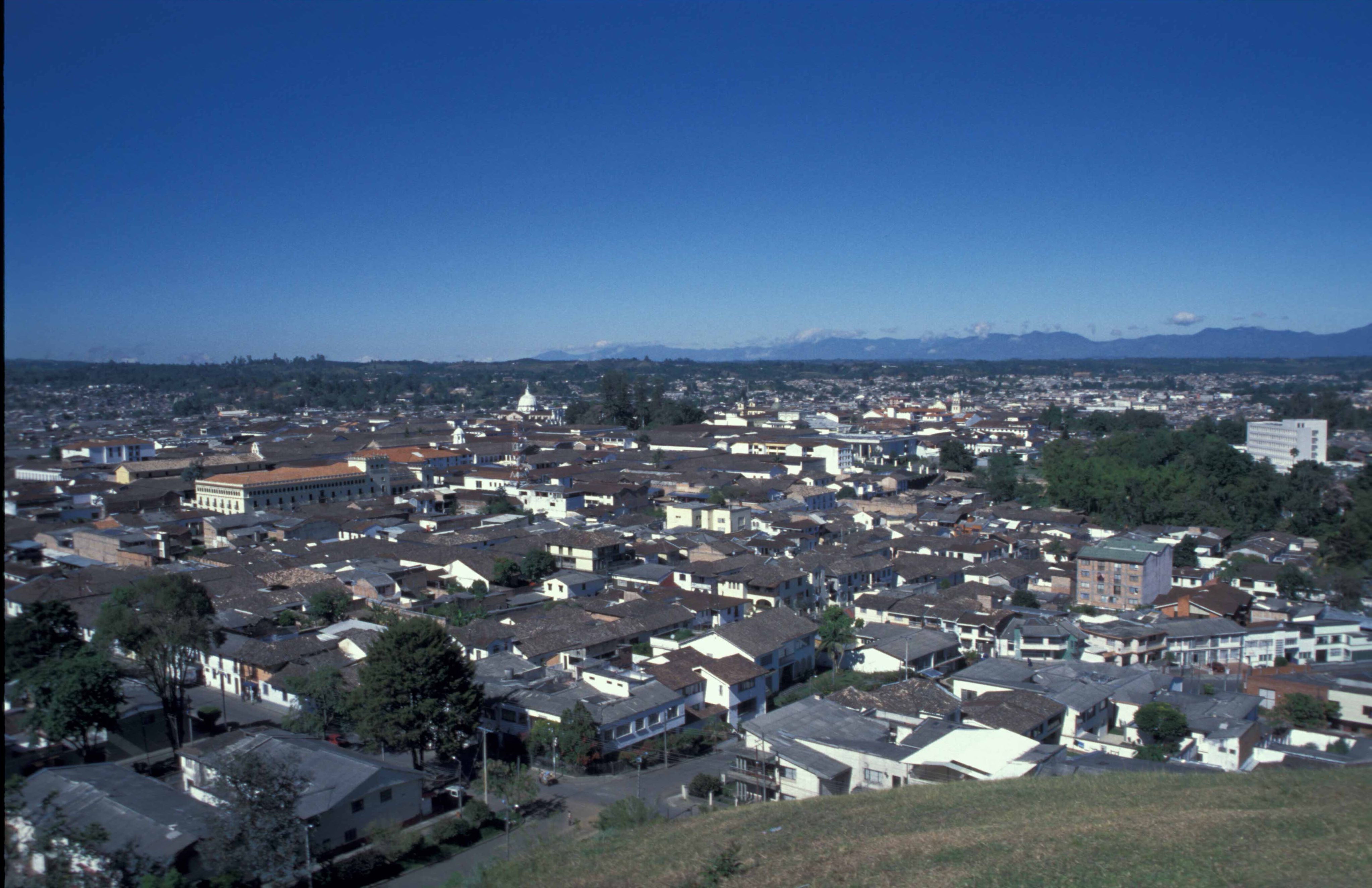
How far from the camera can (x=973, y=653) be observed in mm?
12336

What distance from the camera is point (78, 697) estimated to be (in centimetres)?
770

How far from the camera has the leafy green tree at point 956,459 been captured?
2955cm

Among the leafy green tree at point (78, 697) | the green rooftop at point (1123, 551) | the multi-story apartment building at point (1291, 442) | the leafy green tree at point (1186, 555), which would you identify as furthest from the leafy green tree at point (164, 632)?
the multi-story apartment building at point (1291, 442)

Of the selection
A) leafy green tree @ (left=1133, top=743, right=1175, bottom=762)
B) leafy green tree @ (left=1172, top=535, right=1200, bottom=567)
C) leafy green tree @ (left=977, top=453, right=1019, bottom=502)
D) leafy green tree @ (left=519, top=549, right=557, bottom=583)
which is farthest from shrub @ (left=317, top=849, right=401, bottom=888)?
leafy green tree @ (left=977, top=453, right=1019, bottom=502)

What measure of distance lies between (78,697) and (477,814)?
3.52 metres

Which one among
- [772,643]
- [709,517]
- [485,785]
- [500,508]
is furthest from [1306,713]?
[500,508]

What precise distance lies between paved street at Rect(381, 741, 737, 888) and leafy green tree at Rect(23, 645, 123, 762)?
3.22 meters

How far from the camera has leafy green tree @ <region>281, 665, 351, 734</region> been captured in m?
8.64

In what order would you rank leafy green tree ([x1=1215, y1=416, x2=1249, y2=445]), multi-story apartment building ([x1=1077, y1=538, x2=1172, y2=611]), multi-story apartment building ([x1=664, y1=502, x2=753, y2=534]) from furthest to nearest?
leafy green tree ([x1=1215, y1=416, x2=1249, y2=445]) → multi-story apartment building ([x1=664, y1=502, x2=753, y2=534]) → multi-story apartment building ([x1=1077, y1=538, x2=1172, y2=611])

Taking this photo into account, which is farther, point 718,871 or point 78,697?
point 78,697

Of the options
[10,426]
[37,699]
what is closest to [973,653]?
[37,699]

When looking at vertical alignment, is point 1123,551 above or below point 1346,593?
above

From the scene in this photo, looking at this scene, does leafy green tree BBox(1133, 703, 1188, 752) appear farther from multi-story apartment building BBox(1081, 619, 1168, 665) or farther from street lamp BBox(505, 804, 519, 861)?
street lamp BBox(505, 804, 519, 861)

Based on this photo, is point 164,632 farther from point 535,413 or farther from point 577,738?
point 535,413
